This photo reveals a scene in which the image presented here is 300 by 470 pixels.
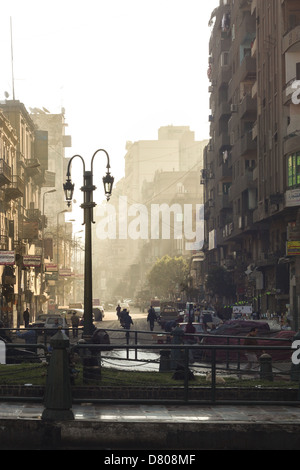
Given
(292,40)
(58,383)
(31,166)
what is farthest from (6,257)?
(58,383)

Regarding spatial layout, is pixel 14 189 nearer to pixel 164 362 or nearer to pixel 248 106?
pixel 248 106

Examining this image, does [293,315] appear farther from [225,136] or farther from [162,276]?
[162,276]

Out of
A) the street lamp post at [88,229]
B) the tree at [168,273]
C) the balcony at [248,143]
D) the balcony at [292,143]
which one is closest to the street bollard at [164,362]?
the street lamp post at [88,229]

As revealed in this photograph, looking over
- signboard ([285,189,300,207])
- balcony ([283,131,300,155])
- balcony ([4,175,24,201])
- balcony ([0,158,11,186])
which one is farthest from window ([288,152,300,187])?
balcony ([4,175,24,201])

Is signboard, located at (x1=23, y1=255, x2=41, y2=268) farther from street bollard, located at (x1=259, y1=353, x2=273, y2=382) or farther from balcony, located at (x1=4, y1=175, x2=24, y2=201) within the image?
street bollard, located at (x1=259, y1=353, x2=273, y2=382)

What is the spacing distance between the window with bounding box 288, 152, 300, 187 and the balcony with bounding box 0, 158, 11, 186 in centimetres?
1821

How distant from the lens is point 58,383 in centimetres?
1325

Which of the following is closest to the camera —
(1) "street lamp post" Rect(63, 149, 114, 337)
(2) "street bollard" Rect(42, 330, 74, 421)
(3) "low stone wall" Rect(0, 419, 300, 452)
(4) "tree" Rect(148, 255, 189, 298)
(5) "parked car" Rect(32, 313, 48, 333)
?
(3) "low stone wall" Rect(0, 419, 300, 452)

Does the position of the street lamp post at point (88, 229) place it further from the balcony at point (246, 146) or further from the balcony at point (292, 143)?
the balcony at point (246, 146)

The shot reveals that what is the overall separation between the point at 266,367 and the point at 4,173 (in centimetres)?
4256

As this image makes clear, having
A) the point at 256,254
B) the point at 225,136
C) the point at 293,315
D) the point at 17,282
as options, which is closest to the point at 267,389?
the point at 293,315

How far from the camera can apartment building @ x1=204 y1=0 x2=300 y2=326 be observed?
5047 centimetres

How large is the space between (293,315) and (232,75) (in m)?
34.7
